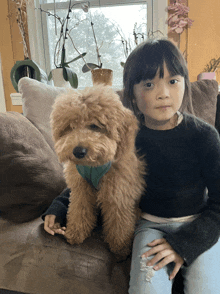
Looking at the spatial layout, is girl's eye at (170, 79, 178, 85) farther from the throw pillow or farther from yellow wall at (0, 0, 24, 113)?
yellow wall at (0, 0, 24, 113)

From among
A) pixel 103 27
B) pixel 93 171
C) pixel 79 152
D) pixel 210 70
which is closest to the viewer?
pixel 79 152

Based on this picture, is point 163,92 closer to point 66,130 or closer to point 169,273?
point 66,130

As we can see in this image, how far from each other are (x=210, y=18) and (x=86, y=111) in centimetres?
218

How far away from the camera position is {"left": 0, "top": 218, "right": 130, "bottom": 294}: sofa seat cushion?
62 cm

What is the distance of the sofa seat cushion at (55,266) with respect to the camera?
2.03 ft

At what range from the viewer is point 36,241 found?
0.68 m

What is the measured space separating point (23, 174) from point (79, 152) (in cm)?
31

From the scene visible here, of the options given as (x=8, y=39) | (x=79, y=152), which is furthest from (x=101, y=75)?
(x=8, y=39)

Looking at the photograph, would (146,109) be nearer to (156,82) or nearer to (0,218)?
(156,82)

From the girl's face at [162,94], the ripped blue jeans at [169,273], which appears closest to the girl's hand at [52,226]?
the ripped blue jeans at [169,273]

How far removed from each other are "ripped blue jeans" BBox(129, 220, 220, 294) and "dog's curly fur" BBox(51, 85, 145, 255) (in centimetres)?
7

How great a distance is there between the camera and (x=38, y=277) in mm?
646

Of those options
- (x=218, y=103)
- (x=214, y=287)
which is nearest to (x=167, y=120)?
(x=214, y=287)

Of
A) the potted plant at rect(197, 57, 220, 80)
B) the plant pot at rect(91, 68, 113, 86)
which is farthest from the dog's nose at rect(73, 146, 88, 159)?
the potted plant at rect(197, 57, 220, 80)
